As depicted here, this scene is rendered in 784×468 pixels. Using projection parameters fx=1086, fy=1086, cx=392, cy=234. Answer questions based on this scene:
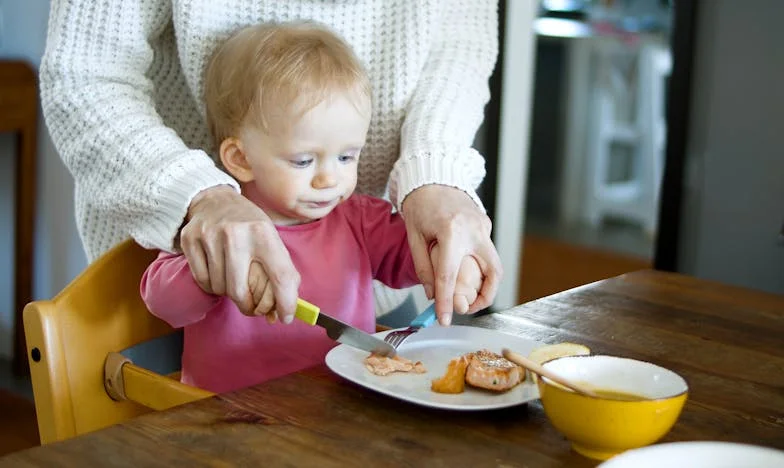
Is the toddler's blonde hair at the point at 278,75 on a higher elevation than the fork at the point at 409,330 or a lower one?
higher

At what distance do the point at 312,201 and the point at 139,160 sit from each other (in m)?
0.20

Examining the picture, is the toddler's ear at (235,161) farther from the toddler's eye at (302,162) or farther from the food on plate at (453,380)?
the food on plate at (453,380)

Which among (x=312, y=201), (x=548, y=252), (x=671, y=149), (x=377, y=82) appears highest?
(x=377, y=82)

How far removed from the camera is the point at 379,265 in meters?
1.36

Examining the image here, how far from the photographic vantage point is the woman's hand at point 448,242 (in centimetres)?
106

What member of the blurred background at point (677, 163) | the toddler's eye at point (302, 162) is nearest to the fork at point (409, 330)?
the toddler's eye at point (302, 162)

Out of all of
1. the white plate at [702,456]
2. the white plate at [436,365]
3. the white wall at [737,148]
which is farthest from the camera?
the white wall at [737,148]

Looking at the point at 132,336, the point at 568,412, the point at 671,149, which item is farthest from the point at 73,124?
Answer: the point at 671,149

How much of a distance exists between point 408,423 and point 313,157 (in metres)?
0.45

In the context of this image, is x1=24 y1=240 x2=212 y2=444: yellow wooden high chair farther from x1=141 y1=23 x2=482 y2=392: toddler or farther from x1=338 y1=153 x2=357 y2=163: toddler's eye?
x1=338 y1=153 x2=357 y2=163: toddler's eye

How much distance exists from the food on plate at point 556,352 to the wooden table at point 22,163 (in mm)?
2275

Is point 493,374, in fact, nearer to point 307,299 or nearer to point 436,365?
point 436,365

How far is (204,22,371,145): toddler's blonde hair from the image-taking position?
3.97ft

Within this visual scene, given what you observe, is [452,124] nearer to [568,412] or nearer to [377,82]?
[377,82]
